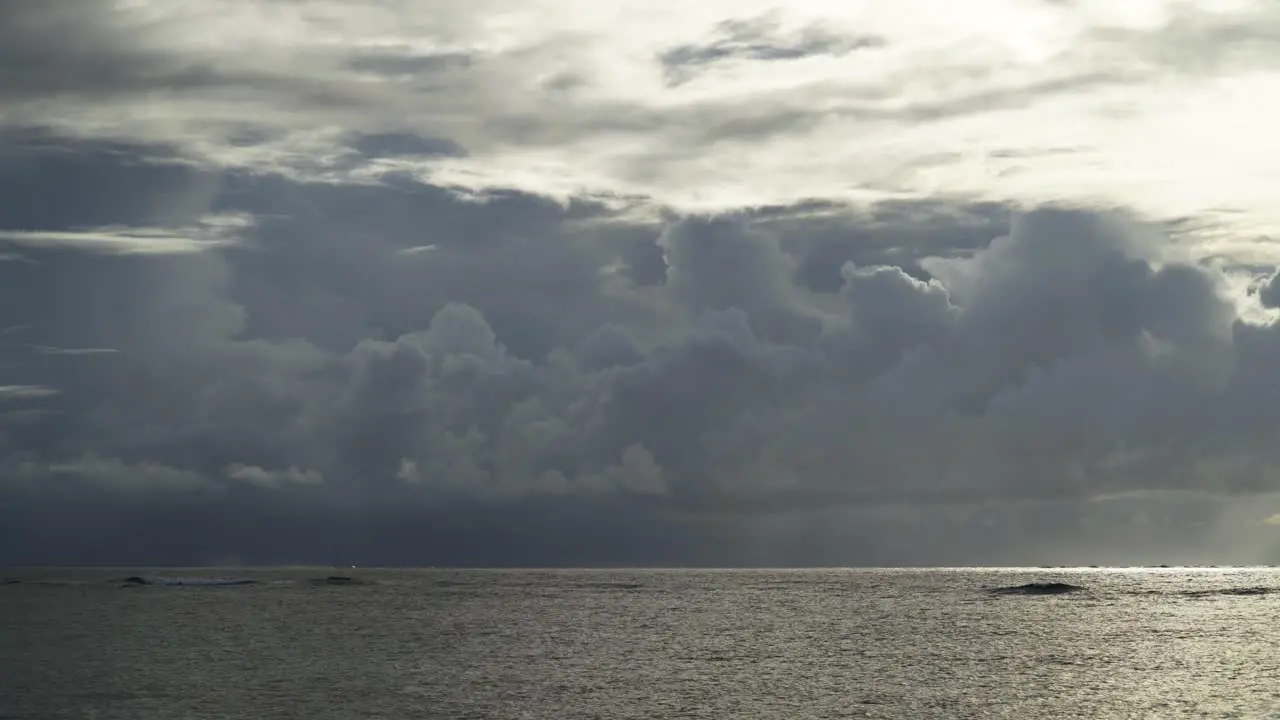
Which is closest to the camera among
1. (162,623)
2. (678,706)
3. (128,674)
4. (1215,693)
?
(678,706)

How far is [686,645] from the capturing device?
130m

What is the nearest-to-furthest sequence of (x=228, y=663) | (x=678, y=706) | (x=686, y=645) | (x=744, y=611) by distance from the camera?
1. (x=678, y=706)
2. (x=228, y=663)
3. (x=686, y=645)
4. (x=744, y=611)

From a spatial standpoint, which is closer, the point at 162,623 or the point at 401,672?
the point at 401,672

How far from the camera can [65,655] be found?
11688 centimetres

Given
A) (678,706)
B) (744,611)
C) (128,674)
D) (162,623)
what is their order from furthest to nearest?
1. (744,611)
2. (162,623)
3. (128,674)
4. (678,706)

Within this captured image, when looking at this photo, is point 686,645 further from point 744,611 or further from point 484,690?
point 744,611

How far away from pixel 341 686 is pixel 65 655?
128ft

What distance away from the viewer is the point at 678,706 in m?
82.3

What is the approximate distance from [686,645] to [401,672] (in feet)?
118

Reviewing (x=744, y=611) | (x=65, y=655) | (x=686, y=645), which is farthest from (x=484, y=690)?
(x=744, y=611)

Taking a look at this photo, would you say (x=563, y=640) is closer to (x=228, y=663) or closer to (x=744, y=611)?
(x=228, y=663)

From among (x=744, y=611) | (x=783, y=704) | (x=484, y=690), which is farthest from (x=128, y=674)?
(x=744, y=611)

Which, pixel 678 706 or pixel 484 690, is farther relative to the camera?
pixel 484 690

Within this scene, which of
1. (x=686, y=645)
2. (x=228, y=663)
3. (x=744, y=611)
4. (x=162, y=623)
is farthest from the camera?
(x=744, y=611)
